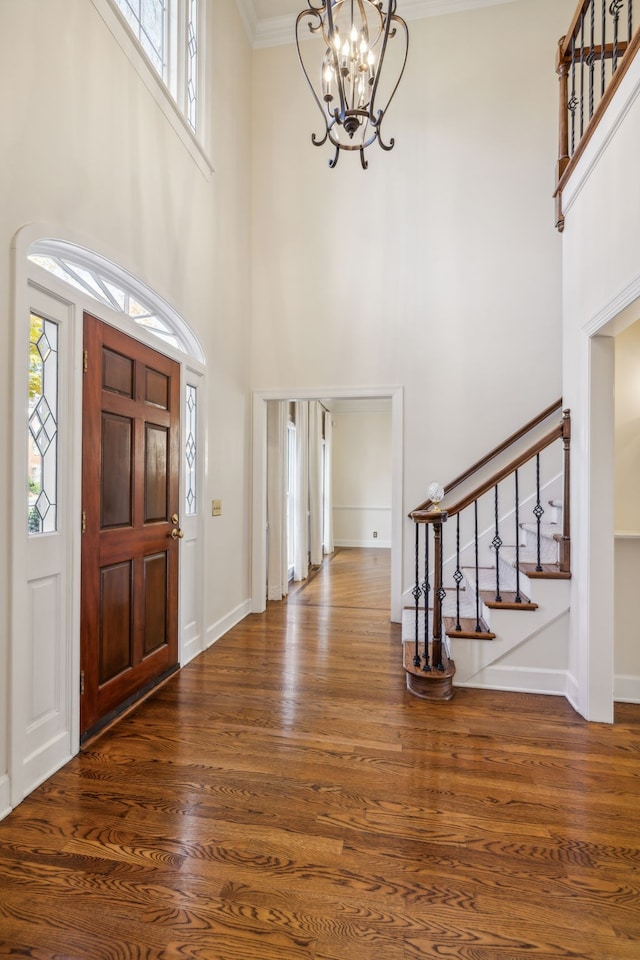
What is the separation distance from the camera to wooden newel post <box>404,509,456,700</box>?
2920mm

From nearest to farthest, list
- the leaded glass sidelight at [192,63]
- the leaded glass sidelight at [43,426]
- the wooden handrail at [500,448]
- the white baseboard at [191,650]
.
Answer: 1. the leaded glass sidelight at [43,426]
2. the white baseboard at [191,650]
3. the leaded glass sidelight at [192,63]
4. the wooden handrail at [500,448]

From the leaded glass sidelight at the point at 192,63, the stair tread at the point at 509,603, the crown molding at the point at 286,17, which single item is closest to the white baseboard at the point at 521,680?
the stair tread at the point at 509,603

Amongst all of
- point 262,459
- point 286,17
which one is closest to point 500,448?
point 262,459

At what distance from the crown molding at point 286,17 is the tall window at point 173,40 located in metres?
1.17

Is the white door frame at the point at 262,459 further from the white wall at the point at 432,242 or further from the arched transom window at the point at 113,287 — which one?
the arched transom window at the point at 113,287

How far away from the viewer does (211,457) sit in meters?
3.87

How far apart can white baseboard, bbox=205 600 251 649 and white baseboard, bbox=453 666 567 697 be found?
75.3 inches

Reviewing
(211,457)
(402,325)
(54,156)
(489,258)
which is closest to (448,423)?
(402,325)

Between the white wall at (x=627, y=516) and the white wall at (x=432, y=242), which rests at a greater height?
the white wall at (x=432, y=242)

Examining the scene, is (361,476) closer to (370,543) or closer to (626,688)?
(370,543)

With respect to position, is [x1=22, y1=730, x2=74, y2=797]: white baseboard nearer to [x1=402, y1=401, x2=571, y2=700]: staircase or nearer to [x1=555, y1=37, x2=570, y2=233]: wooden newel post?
[x1=402, y1=401, x2=571, y2=700]: staircase

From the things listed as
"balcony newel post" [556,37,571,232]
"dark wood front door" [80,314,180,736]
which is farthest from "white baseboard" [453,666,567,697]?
"balcony newel post" [556,37,571,232]

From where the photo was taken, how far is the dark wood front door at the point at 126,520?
2.42 meters

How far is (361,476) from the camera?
9.43 metres
